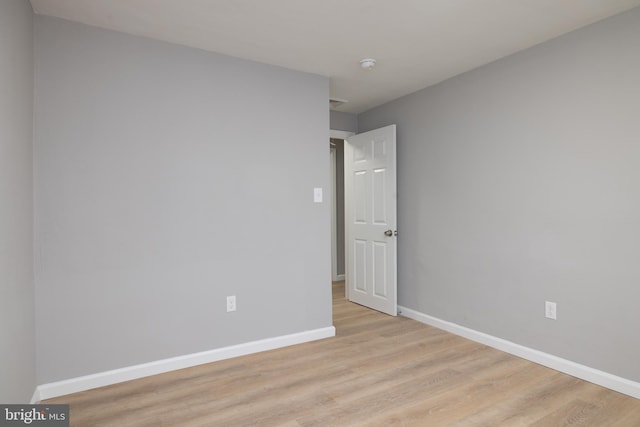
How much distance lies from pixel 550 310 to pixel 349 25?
2512 mm

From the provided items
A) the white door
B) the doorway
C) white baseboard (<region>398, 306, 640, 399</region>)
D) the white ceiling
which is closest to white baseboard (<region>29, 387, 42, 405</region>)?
the white ceiling

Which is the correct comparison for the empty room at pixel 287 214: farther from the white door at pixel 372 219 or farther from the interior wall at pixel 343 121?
the interior wall at pixel 343 121

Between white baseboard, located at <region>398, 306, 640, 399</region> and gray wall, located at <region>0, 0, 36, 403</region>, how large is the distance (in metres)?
3.19

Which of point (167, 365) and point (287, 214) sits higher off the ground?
point (287, 214)

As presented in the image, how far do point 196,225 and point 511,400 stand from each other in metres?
2.42

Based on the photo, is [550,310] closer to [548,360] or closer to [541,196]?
[548,360]

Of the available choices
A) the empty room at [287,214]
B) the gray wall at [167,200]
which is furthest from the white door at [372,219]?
the gray wall at [167,200]

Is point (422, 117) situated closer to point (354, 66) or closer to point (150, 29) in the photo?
point (354, 66)

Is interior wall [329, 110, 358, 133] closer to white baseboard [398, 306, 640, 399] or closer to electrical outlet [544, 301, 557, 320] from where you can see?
white baseboard [398, 306, 640, 399]

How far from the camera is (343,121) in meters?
4.43

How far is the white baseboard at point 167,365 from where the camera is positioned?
2191 millimetres

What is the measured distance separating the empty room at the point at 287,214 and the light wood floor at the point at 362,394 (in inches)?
0.7

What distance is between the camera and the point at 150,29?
2.38 m

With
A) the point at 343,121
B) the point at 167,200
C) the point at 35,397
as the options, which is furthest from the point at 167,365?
the point at 343,121
